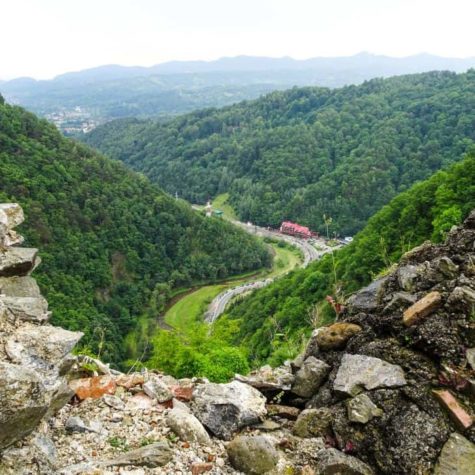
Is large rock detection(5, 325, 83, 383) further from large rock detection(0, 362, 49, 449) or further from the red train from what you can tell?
the red train

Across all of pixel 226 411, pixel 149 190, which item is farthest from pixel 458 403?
pixel 149 190

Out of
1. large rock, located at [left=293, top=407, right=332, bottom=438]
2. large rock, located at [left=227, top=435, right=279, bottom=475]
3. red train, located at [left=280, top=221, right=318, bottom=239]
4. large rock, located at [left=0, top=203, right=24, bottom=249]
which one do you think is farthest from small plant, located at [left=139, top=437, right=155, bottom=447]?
red train, located at [left=280, top=221, right=318, bottom=239]

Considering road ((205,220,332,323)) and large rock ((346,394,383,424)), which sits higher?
large rock ((346,394,383,424))

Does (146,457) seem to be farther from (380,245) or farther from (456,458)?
(380,245)

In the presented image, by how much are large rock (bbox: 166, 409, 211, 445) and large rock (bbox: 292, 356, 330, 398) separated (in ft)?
8.03

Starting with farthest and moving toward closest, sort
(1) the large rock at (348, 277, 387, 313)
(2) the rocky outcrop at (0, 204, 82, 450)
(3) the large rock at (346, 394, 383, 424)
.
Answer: (1) the large rock at (348, 277, 387, 313)
(3) the large rock at (346, 394, 383, 424)
(2) the rocky outcrop at (0, 204, 82, 450)

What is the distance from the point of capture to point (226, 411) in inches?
364

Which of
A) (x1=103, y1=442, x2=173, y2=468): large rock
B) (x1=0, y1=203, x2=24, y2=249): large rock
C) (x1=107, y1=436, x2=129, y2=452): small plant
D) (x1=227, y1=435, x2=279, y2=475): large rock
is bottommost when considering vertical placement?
(x1=227, y1=435, x2=279, y2=475): large rock

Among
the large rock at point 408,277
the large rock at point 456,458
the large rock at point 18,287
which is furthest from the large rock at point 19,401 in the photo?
the large rock at point 408,277

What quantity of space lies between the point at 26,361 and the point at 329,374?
616 centimetres

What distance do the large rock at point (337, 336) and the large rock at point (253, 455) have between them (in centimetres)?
287

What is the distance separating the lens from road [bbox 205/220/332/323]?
99550 millimetres

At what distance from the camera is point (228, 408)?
30.4 feet

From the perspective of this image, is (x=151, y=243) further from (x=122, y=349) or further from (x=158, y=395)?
(x=158, y=395)
